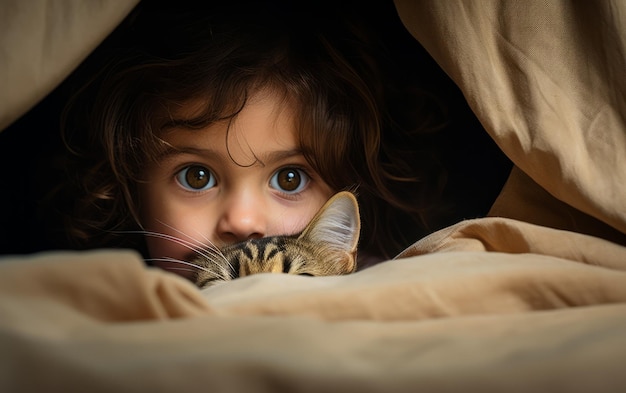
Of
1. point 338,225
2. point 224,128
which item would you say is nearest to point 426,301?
point 338,225

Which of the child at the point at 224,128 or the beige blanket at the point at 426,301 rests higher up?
the child at the point at 224,128

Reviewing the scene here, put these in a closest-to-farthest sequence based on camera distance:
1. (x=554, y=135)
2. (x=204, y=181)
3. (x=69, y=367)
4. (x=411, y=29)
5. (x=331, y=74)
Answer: (x=69, y=367)
(x=554, y=135)
(x=411, y=29)
(x=204, y=181)
(x=331, y=74)

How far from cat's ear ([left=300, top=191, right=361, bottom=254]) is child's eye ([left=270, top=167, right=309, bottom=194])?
118 mm

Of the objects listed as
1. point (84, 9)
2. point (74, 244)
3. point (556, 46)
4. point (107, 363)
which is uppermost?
point (74, 244)

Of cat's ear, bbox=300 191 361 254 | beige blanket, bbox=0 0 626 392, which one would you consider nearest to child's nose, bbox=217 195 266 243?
cat's ear, bbox=300 191 361 254

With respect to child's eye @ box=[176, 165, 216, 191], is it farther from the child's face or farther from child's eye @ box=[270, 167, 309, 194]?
child's eye @ box=[270, 167, 309, 194]

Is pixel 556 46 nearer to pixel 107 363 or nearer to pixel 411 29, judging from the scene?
pixel 411 29

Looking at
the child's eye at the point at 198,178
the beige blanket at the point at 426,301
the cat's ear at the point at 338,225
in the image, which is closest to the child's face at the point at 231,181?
the child's eye at the point at 198,178

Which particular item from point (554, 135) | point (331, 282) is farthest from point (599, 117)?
point (331, 282)

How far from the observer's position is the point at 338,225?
4.51ft

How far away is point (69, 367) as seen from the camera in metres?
0.46

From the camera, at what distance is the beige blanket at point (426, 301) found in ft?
1.55

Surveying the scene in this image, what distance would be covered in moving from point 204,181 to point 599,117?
818mm

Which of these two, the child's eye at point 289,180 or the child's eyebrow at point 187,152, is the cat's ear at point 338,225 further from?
the child's eyebrow at point 187,152
